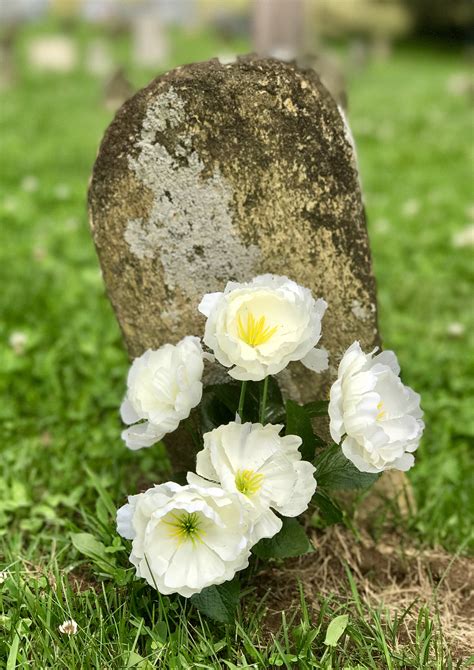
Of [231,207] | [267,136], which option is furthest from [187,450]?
[267,136]

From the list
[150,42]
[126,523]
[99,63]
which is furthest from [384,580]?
[150,42]

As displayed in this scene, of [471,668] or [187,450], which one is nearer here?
[471,668]

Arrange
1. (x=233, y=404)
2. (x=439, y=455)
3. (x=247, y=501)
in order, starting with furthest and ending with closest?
(x=439, y=455) → (x=233, y=404) → (x=247, y=501)

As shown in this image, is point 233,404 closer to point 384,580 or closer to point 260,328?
point 260,328

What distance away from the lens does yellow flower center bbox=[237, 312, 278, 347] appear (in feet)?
5.15

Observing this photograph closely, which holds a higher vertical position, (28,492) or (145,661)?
(145,661)

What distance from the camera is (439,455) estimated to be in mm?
2537

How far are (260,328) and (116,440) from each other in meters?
1.13

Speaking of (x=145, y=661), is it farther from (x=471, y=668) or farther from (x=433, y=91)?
(x=433, y=91)

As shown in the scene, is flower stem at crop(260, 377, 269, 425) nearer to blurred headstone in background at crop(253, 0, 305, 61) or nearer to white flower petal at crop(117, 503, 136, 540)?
white flower petal at crop(117, 503, 136, 540)

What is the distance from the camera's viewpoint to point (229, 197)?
1.86 m

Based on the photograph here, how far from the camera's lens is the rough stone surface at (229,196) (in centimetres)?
182

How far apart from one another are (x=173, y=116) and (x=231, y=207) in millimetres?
252

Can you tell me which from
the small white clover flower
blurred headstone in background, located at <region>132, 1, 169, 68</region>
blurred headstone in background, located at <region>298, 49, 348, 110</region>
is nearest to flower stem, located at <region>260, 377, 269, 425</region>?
the small white clover flower
